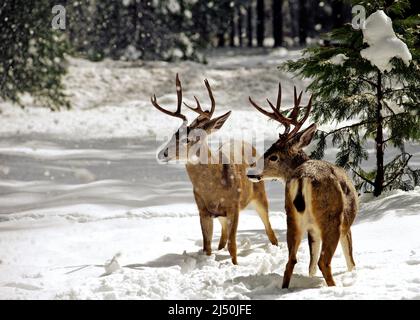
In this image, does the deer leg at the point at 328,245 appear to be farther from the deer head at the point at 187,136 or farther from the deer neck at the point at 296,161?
the deer head at the point at 187,136

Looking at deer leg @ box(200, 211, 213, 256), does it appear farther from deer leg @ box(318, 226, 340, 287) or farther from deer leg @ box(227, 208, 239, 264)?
deer leg @ box(318, 226, 340, 287)

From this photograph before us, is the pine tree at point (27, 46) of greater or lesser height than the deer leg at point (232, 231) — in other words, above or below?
above

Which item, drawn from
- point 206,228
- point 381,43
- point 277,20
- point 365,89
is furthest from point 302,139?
point 277,20

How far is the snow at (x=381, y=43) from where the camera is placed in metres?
9.45

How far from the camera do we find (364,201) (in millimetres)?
10219

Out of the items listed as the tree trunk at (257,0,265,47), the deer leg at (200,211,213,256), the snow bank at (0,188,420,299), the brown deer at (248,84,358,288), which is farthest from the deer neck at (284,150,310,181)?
the tree trunk at (257,0,265,47)

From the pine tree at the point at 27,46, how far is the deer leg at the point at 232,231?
14.6 metres

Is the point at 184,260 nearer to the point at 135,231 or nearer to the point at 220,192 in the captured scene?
the point at 220,192

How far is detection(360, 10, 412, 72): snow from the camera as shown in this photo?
31.0 feet

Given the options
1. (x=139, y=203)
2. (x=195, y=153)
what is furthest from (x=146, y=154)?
(x=195, y=153)

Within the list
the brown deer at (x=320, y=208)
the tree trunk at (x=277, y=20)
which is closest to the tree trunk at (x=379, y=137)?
the brown deer at (x=320, y=208)

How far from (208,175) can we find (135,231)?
7.33ft

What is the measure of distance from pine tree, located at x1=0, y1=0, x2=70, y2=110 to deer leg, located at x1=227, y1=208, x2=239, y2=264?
48.0ft

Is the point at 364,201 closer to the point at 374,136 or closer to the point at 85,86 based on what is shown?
the point at 374,136
